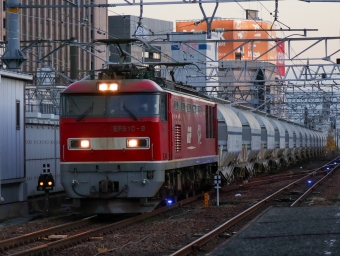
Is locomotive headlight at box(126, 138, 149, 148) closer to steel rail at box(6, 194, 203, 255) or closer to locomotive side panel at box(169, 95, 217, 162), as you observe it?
locomotive side panel at box(169, 95, 217, 162)

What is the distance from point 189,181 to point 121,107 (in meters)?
4.97

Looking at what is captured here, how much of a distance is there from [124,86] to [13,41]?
655cm

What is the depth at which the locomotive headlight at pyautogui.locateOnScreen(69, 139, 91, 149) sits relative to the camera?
677 inches

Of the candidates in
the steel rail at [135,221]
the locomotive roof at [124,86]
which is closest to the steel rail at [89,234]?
the steel rail at [135,221]

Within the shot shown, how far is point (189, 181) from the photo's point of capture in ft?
70.6

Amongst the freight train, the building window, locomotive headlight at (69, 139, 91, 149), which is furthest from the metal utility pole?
locomotive headlight at (69, 139, 91, 149)

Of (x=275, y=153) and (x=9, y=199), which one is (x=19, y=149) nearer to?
(x=9, y=199)

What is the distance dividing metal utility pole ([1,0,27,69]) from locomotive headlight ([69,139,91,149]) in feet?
19.6

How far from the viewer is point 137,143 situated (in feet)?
56.0

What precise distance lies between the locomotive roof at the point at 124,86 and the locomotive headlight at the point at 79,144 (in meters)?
1.11

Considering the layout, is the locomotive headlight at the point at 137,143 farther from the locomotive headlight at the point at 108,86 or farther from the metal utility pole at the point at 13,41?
the metal utility pole at the point at 13,41

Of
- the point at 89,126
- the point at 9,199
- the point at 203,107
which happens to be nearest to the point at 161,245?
the point at 89,126

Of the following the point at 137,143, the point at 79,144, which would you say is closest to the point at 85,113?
the point at 79,144

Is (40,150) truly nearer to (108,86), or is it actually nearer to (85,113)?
(85,113)
